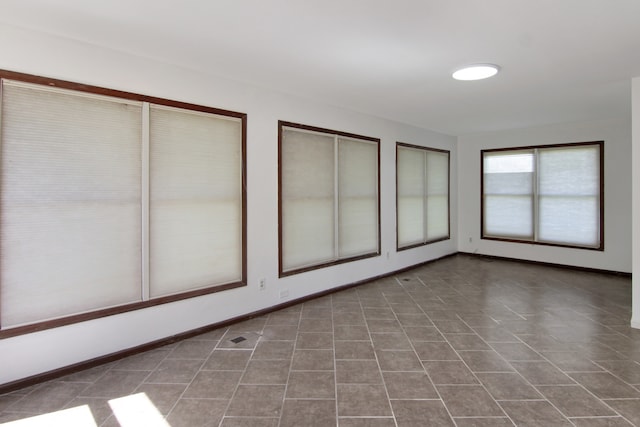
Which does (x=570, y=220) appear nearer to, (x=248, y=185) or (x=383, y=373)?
(x=383, y=373)

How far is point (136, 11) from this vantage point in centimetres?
215

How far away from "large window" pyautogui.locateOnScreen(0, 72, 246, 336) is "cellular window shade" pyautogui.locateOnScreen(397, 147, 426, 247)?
3.11 m

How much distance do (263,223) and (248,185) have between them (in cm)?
46

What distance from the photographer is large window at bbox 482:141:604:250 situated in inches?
218

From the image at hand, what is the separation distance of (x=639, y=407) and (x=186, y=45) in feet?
13.5

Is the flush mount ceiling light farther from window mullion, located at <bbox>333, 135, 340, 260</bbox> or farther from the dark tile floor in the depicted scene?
the dark tile floor

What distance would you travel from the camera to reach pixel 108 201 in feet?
8.69

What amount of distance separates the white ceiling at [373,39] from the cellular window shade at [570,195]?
198cm

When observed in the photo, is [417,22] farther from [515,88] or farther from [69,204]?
[69,204]

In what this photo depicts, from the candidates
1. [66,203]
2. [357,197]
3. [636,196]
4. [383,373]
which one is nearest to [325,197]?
[357,197]

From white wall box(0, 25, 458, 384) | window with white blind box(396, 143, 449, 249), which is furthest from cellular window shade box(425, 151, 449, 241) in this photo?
white wall box(0, 25, 458, 384)

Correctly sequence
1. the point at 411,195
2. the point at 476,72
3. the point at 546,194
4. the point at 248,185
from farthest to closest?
the point at 546,194, the point at 411,195, the point at 248,185, the point at 476,72

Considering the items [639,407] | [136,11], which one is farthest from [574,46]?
[136,11]

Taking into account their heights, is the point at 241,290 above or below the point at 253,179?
below
